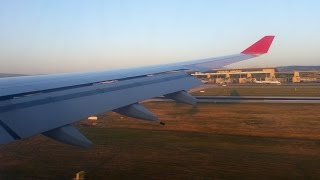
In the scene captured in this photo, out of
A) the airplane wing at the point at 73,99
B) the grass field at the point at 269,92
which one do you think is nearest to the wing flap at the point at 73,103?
the airplane wing at the point at 73,99

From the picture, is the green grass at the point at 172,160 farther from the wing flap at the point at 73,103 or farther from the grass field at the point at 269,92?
the grass field at the point at 269,92

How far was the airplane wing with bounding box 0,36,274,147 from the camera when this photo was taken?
3384 mm

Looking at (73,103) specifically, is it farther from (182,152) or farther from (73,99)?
(182,152)

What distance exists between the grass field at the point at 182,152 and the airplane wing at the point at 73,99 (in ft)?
13.6

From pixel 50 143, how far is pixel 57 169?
3797mm

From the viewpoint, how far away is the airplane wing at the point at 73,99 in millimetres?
3384

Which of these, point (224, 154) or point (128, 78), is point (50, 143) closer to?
point (224, 154)

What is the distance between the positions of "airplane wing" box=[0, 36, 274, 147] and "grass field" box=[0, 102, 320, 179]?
4.15 m

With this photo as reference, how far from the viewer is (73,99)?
431 centimetres

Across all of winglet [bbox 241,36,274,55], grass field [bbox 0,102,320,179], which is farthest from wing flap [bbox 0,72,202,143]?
grass field [bbox 0,102,320,179]

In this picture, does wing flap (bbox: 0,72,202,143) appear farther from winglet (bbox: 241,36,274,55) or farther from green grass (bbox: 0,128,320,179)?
green grass (bbox: 0,128,320,179)

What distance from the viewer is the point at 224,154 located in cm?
1183

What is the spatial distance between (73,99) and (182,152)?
8247 mm

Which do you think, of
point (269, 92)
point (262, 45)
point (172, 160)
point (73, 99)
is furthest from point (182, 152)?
point (269, 92)
